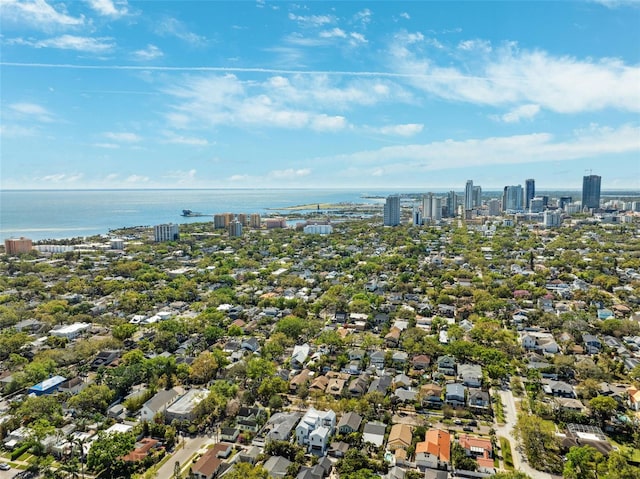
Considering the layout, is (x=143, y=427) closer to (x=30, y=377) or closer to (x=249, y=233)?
(x=30, y=377)

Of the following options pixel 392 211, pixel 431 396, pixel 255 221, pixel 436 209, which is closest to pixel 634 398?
pixel 431 396

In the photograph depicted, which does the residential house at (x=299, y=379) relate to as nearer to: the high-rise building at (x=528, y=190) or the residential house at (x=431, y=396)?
the residential house at (x=431, y=396)

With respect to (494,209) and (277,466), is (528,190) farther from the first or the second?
(277,466)

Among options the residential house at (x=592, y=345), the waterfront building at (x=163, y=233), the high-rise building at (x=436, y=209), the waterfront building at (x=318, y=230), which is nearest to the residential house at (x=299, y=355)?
the residential house at (x=592, y=345)

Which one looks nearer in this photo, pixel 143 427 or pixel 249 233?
pixel 143 427

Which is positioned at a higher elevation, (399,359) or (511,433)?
(399,359)

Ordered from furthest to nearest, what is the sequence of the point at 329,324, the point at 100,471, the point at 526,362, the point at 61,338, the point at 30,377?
1. the point at 329,324
2. the point at 61,338
3. the point at 526,362
4. the point at 30,377
5. the point at 100,471

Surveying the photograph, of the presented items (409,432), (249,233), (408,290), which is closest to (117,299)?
(408,290)
